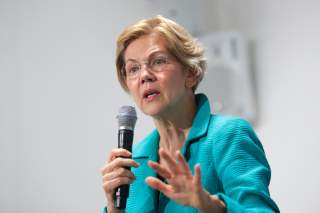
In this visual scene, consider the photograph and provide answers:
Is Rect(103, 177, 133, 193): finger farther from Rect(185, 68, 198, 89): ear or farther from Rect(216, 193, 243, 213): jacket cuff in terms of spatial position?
Rect(185, 68, 198, 89): ear

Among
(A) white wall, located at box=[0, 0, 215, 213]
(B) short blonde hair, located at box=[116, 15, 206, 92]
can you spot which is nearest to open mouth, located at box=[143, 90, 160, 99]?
(B) short blonde hair, located at box=[116, 15, 206, 92]

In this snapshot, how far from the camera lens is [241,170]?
3.08ft

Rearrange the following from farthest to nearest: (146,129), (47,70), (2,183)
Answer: (146,129)
(47,70)
(2,183)

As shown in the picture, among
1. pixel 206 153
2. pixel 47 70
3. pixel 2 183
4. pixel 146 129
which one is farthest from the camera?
pixel 146 129

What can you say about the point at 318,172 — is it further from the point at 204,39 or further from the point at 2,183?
the point at 2,183

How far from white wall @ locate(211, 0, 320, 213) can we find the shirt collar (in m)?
0.81

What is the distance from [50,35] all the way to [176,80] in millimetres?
723

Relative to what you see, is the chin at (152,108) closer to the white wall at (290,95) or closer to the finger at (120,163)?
the finger at (120,163)

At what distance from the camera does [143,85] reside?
1.08 m

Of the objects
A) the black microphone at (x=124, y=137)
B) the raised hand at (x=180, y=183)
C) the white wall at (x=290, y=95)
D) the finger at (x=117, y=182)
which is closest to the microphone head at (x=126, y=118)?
the black microphone at (x=124, y=137)

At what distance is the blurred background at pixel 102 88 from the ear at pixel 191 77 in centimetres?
63

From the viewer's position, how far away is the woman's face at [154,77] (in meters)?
1.08

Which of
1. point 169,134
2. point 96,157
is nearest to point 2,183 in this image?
point 96,157

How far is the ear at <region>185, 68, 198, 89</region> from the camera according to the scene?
1161 mm
